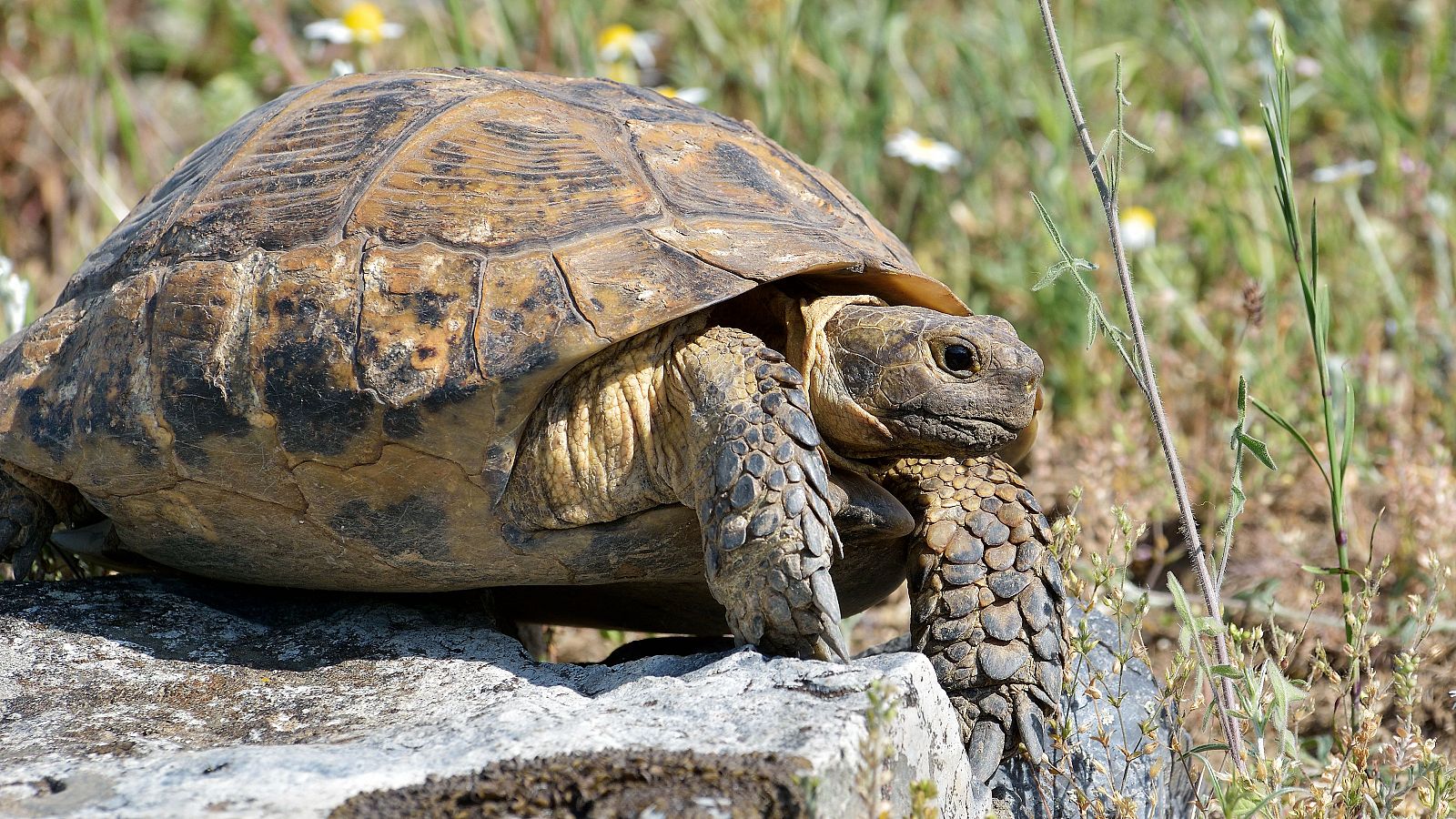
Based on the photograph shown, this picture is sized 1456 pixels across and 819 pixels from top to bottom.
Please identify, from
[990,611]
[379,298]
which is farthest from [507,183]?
[990,611]

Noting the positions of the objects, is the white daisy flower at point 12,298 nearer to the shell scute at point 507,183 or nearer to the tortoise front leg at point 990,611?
the shell scute at point 507,183

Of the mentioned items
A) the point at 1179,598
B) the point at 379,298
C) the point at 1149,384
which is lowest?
the point at 1179,598

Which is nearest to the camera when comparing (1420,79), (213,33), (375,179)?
(375,179)

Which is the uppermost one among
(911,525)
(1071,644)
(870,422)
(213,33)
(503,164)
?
(213,33)

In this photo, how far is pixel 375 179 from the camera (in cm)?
284

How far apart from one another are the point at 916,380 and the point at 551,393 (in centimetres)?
75

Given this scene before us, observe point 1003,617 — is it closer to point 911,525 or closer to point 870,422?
point 911,525

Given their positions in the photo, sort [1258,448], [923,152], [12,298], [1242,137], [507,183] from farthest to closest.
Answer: [923,152] < [1242,137] < [12,298] < [507,183] < [1258,448]

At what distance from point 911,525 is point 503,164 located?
118 cm

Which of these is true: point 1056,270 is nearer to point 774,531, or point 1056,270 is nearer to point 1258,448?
point 1258,448

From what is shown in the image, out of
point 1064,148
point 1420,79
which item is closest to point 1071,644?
point 1064,148

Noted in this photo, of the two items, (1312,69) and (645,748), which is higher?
(1312,69)

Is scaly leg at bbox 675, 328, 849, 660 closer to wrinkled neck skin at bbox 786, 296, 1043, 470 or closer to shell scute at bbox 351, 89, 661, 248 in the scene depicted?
wrinkled neck skin at bbox 786, 296, 1043, 470

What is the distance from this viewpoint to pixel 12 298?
4.05 meters
